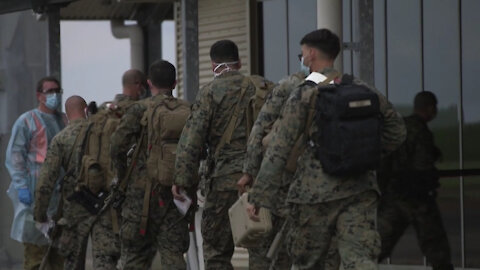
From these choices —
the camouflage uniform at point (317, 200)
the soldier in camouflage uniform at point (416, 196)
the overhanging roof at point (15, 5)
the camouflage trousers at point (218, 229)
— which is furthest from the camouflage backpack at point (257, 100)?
the overhanging roof at point (15, 5)

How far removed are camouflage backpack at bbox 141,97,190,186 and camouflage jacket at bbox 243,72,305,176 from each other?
200 centimetres

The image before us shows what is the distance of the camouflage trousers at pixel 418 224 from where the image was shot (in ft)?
35.3

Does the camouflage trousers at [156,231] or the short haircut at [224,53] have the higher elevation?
the short haircut at [224,53]

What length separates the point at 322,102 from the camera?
801 cm

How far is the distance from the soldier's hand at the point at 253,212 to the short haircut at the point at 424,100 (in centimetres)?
294

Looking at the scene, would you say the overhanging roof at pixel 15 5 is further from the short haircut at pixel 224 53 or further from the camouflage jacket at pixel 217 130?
the camouflage jacket at pixel 217 130

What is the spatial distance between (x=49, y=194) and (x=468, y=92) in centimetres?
388

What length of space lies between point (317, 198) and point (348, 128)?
500mm

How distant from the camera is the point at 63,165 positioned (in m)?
12.1

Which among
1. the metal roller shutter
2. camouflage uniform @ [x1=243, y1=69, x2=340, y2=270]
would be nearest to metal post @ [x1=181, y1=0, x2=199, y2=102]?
the metal roller shutter

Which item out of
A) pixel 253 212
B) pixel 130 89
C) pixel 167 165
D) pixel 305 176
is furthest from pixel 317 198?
pixel 130 89

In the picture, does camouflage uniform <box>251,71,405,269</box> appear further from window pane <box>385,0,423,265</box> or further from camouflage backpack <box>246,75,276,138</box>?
window pane <box>385,0,423,265</box>

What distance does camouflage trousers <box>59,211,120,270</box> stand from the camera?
11.6 m

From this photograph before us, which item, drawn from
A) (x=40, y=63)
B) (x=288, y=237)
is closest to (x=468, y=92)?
(x=288, y=237)
